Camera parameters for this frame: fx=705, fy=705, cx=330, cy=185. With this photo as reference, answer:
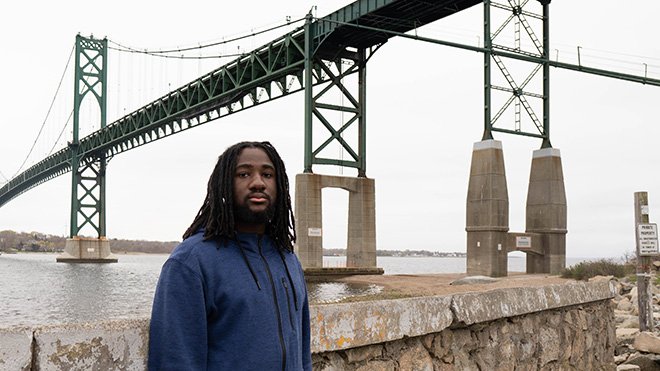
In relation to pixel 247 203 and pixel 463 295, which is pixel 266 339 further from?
pixel 463 295

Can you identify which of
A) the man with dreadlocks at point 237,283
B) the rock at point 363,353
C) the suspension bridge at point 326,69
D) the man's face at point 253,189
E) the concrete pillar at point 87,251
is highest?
the suspension bridge at point 326,69

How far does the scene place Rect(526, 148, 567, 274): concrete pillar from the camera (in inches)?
1090

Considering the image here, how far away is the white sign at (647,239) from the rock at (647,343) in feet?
8.21

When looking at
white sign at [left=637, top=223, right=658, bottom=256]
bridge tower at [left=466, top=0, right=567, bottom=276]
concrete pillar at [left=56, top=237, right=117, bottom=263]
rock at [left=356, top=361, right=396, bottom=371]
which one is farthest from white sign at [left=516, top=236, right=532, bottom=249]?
concrete pillar at [left=56, top=237, right=117, bottom=263]

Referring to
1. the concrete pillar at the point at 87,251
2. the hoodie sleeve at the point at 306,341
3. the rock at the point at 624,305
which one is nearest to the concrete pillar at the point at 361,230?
the rock at the point at 624,305

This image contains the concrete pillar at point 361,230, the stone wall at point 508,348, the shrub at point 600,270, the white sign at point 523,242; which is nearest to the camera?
the stone wall at point 508,348

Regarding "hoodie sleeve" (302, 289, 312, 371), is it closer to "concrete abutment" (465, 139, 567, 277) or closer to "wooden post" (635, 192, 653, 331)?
"wooden post" (635, 192, 653, 331)

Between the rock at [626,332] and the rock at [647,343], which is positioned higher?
the rock at [647,343]

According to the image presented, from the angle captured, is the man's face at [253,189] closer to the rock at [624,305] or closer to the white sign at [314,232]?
the rock at [624,305]

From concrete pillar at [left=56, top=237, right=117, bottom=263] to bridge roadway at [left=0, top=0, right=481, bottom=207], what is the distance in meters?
10.5

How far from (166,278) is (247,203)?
1.16 ft

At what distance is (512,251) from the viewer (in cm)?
2677

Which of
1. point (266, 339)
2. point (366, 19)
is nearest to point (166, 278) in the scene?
point (266, 339)

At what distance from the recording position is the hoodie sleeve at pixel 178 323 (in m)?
1.89
